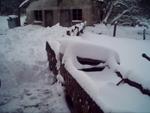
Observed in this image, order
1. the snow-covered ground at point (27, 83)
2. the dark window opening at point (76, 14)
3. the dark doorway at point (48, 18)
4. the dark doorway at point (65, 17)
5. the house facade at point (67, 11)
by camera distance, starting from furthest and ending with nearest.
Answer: the dark doorway at point (48, 18)
the dark doorway at point (65, 17)
the dark window opening at point (76, 14)
the house facade at point (67, 11)
the snow-covered ground at point (27, 83)

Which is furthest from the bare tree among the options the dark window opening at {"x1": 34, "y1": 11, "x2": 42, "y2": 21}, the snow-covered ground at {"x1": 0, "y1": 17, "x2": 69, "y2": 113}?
the snow-covered ground at {"x1": 0, "y1": 17, "x2": 69, "y2": 113}

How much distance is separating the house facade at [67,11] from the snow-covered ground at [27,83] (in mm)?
10838

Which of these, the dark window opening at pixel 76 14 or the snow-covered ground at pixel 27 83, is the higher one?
the dark window opening at pixel 76 14

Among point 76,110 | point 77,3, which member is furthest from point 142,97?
point 77,3

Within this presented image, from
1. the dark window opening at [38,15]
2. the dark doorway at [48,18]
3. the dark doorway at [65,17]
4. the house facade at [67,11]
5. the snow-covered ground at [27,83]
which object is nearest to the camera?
the snow-covered ground at [27,83]

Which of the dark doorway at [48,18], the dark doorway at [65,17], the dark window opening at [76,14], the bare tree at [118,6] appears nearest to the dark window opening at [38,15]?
the dark doorway at [48,18]

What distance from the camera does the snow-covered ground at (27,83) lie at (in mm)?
7199

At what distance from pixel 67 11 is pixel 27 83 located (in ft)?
54.8

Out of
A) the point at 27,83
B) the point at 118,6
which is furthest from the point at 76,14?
the point at 27,83

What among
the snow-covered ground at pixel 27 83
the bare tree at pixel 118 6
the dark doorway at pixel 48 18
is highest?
the bare tree at pixel 118 6

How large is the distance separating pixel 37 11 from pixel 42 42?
11.6 metres

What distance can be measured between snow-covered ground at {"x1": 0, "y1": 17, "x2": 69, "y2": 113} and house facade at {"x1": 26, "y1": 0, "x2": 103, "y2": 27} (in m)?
10.8

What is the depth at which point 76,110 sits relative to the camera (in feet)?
19.2

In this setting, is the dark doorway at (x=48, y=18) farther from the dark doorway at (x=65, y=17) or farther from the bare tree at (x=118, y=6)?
the bare tree at (x=118, y=6)
